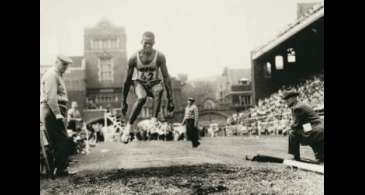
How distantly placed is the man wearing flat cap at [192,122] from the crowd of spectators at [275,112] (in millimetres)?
544

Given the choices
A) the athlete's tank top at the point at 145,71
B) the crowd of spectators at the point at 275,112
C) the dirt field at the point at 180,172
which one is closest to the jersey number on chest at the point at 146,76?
the athlete's tank top at the point at 145,71

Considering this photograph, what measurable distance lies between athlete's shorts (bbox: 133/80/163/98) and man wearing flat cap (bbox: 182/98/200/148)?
19.7 inches

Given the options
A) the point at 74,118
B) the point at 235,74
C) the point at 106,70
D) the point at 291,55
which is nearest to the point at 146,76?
the point at 106,70

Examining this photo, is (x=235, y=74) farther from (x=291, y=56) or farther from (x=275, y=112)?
(x=291, y=56)

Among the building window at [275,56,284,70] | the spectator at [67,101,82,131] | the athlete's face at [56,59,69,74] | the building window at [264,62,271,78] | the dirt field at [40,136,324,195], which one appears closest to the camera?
the dirt field at [40,136,324,195]

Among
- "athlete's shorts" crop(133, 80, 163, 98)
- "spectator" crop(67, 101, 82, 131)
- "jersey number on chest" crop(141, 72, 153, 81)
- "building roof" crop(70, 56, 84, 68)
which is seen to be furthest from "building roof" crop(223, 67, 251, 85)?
"spectator" crop(67, 101, 82, 131)

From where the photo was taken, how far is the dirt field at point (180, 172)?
6527mm

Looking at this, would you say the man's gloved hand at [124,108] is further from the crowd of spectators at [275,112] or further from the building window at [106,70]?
the crowd of spectators at [275,112]

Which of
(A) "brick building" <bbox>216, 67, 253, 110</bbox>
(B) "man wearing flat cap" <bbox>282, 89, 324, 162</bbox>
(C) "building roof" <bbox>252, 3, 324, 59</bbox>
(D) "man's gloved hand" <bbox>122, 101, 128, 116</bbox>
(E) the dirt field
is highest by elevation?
(C) "building roof" <bbox>252, 3, 324, 59</bbox>

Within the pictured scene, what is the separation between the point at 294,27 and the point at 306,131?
1675mm

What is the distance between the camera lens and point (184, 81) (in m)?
7.09

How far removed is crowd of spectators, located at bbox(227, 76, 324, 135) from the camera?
→ 7211mm

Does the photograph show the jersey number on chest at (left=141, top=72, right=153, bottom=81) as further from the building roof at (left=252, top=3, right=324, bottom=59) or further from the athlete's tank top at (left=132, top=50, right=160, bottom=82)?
the building roof at (left=252, top=3, right=324, bottom=59)
